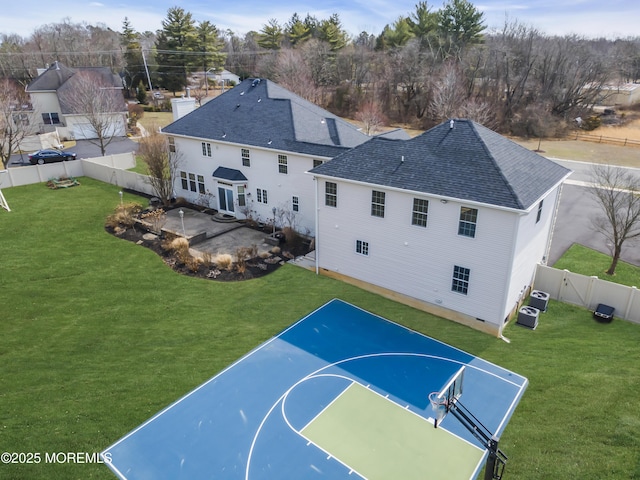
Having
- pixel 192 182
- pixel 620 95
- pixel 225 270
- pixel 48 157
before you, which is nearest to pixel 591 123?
pixel 620 95

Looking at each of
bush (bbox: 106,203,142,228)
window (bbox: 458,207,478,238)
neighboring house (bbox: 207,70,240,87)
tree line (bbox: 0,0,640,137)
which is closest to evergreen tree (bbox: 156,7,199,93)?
tree line (bbox: 0,0,640,137)

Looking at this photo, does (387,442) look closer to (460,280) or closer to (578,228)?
(460,280)

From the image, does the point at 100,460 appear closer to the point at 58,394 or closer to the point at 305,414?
the point at 58,394

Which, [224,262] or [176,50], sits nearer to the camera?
[224,262]

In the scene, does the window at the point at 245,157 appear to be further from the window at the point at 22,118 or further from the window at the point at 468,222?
the window at the point at 22,118

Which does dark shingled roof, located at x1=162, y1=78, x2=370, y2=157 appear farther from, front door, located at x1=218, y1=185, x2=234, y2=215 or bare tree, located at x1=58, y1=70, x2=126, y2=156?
bare tree, located at x1=58, y1=70, x2=126, y2=156

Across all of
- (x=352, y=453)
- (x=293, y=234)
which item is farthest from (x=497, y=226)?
(x=293, y=234)

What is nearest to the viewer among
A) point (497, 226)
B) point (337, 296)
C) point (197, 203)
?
point (497, 226)

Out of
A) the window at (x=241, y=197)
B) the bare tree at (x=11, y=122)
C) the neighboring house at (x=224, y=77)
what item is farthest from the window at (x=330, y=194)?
the neighboring house at (x=224, y=77)
